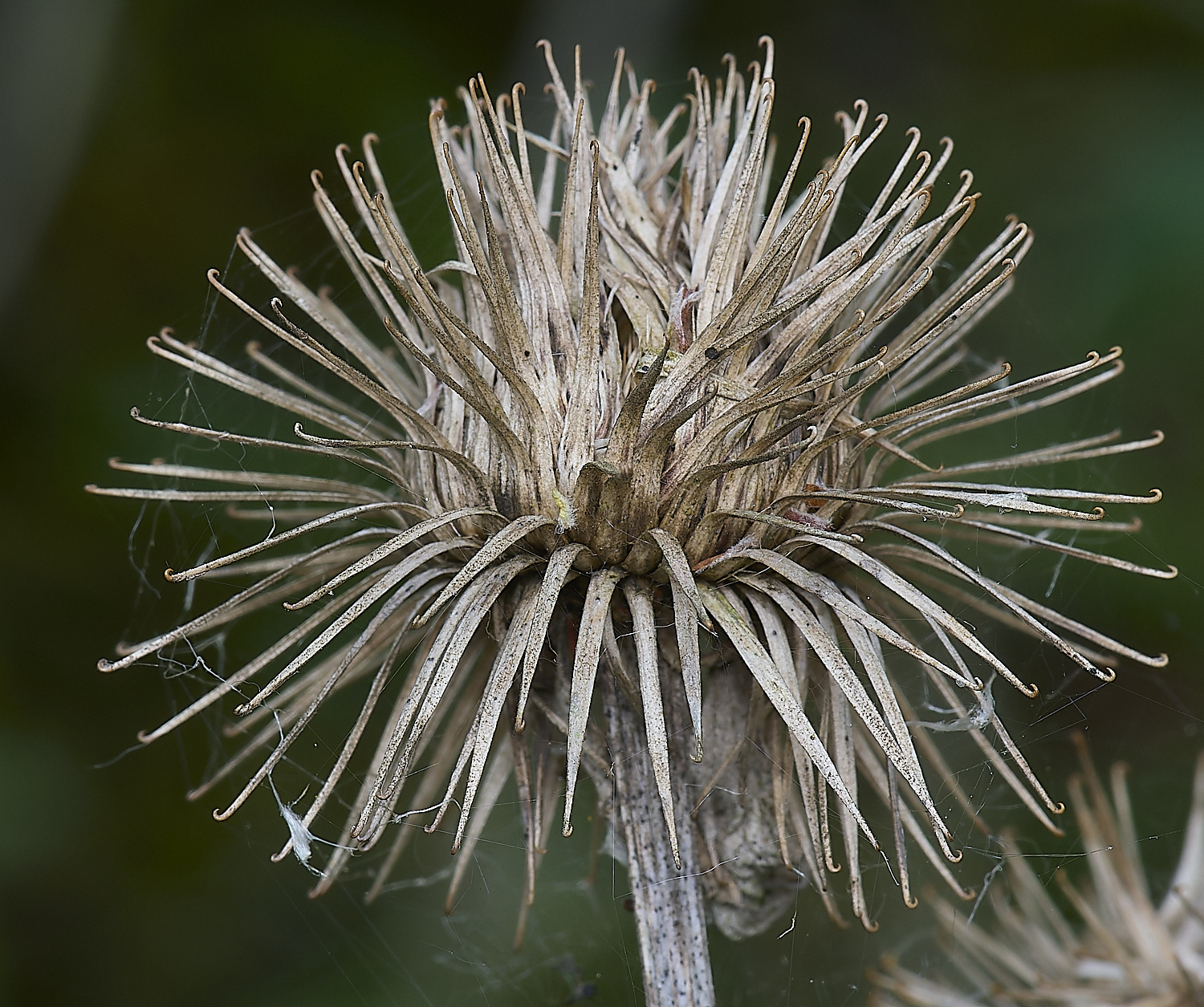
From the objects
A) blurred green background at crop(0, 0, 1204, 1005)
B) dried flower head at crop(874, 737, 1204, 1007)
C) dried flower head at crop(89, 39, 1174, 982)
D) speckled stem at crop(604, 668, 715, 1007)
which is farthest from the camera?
blurred green background at crop(0, 0, 1204, 1005)

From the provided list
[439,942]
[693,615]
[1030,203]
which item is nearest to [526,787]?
[693,615]

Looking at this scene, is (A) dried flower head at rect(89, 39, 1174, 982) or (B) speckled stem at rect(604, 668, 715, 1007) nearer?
(A) dried flower head at rect(89, 39, 1174, 982)

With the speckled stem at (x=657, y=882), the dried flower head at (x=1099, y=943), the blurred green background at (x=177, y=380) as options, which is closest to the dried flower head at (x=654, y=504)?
the speckled stem at (x=657, y=882)

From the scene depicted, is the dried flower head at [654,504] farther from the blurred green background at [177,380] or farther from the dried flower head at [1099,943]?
the blurred green background at [177,380]

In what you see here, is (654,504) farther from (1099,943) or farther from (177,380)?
(177,380)

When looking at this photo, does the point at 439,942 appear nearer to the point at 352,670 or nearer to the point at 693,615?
the point at 352,670

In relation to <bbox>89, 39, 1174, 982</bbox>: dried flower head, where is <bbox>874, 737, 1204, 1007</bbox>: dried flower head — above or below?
below

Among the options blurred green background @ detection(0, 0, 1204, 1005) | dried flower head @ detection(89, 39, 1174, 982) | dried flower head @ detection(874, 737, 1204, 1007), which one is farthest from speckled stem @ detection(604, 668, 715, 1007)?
blurred green background @ detection(0, 0, 1204, 1005)

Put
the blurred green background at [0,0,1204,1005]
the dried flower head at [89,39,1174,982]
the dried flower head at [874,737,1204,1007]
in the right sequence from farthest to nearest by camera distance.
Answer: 1. the blurred green background at [0,0,1204,1005]
2. the dried flower head at [874,737,1204,1007]
3. the dried flower head at [89,39,1174,982]

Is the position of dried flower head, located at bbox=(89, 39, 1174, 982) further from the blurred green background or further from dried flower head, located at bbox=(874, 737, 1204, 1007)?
the blurred green background
